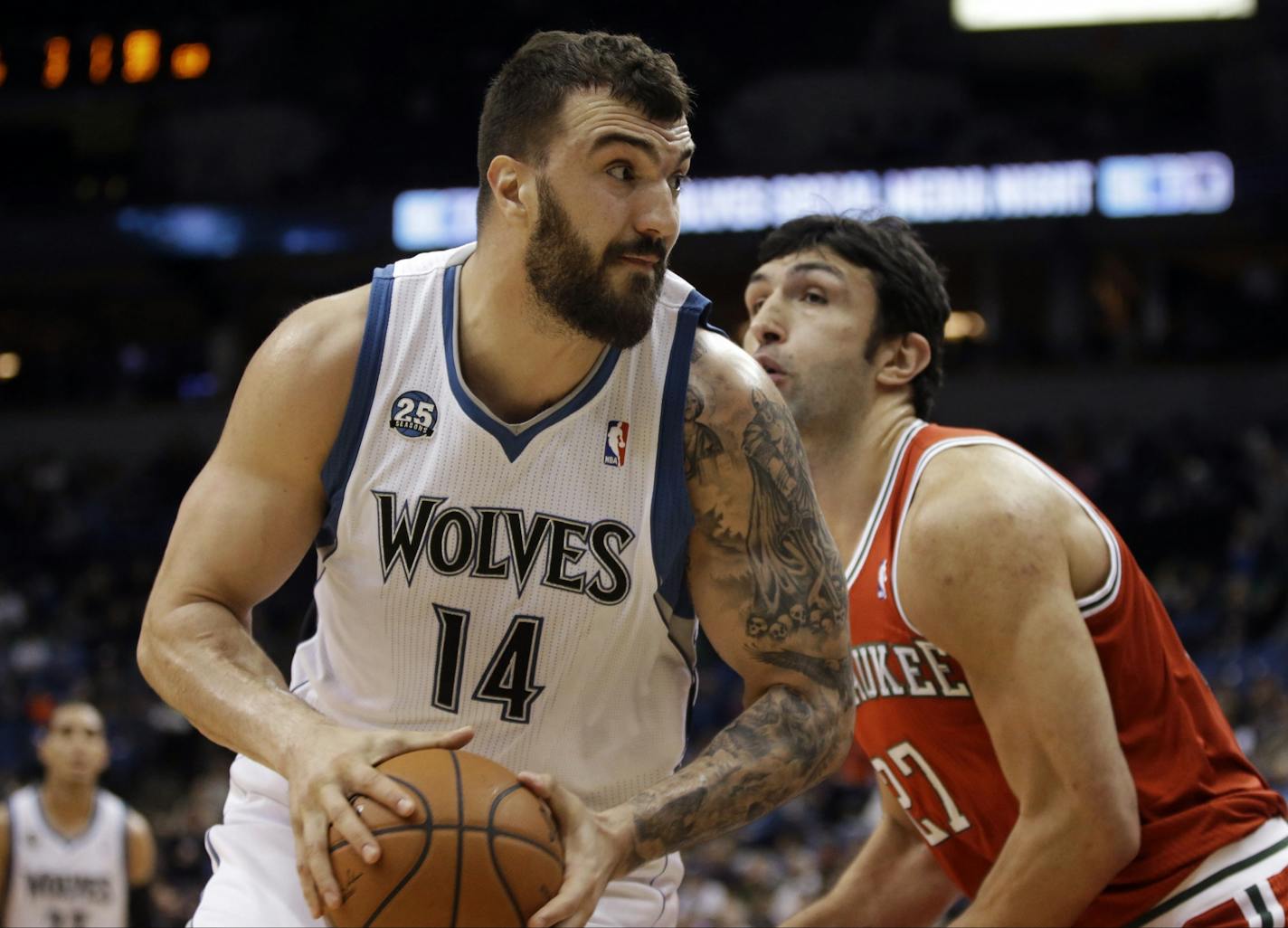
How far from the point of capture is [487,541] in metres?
2.90

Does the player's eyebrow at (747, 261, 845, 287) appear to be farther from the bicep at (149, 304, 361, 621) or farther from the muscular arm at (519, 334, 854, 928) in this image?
the bicep at (149, 304, 361, 621)

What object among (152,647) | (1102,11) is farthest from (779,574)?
(1102,11)

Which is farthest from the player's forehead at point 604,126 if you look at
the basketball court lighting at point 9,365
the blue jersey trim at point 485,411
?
the basketball court lighting at point 9,365

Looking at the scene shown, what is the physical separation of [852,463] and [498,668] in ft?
3.97

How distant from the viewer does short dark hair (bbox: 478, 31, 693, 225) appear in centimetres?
283

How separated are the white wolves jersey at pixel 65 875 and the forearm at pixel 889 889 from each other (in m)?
5.13

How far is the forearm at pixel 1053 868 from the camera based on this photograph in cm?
301

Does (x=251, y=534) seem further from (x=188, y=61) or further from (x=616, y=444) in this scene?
(x=188, y=61)

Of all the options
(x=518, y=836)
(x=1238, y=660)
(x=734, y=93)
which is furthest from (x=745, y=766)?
(x=734, y=93)

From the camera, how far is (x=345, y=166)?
2195 cm

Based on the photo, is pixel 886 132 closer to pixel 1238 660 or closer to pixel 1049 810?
pixel 1238 660

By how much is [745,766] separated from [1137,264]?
20.0m

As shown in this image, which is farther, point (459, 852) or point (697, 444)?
point (697, 444)

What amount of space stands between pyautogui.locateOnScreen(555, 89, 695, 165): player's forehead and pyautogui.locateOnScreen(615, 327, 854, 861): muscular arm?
443mm
